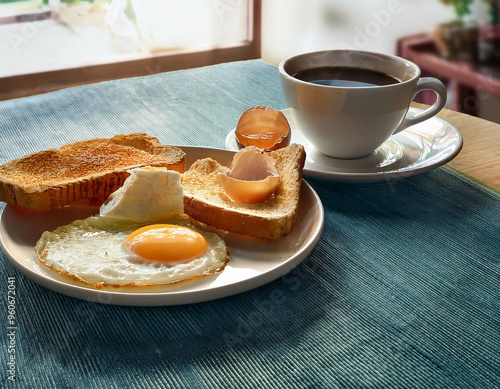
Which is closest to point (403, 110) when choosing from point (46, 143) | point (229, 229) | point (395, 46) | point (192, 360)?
point (229, 229)

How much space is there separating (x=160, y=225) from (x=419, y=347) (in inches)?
18.9

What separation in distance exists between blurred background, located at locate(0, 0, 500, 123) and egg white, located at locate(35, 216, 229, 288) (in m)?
2.67

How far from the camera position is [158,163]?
119 cm

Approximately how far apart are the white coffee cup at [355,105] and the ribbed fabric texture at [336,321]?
14 cm

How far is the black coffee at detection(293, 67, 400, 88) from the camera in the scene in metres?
1.36

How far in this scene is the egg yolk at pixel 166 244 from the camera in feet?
2.96

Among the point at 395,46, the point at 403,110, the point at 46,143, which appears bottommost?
the point at 395,46

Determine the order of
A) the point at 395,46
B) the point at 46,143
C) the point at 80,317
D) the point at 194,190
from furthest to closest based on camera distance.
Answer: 1. the point at 395,46
2. the point at 46,143
3. the point at 194,190
4. the point at 80,317

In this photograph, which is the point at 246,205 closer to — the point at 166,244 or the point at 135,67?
the point at 166,244

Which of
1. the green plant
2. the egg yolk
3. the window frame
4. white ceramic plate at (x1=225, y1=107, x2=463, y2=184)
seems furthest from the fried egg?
the green plant

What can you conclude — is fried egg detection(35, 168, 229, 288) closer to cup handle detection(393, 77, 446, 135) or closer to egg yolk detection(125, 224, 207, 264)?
egg yolk detection(125, 224, 207, 264)

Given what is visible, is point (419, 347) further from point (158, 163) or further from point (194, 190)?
point (158, 163)

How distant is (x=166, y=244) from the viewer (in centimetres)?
91

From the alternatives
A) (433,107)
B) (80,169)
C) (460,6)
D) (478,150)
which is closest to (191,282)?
(80,169)
